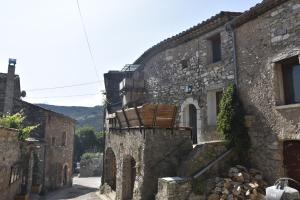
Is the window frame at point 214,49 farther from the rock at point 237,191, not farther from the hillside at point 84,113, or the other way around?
the hillside at point 84,113

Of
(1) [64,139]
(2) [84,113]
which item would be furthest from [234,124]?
(2) [84,113]

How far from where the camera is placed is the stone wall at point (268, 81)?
888 centimetres

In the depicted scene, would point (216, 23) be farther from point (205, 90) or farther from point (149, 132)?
point (149, 132)

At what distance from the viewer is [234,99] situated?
10.7m

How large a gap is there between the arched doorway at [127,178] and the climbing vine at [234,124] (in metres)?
3.82

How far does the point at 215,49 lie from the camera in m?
13.0

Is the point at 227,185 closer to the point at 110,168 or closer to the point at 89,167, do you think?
the point at 110,168

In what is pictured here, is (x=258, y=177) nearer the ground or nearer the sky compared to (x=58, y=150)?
nearer the ground

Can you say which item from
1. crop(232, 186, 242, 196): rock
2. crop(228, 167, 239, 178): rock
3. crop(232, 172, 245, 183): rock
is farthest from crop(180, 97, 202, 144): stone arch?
crop(232, 186, 242, 196): rock

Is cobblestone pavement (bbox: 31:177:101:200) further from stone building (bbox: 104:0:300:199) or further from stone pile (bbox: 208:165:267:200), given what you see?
stone pile (bbox: 208:165:267:200)

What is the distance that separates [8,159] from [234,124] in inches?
341

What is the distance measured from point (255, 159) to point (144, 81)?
9068 millimetres

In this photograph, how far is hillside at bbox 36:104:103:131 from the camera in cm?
6097

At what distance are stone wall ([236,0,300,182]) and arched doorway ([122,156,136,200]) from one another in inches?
192
